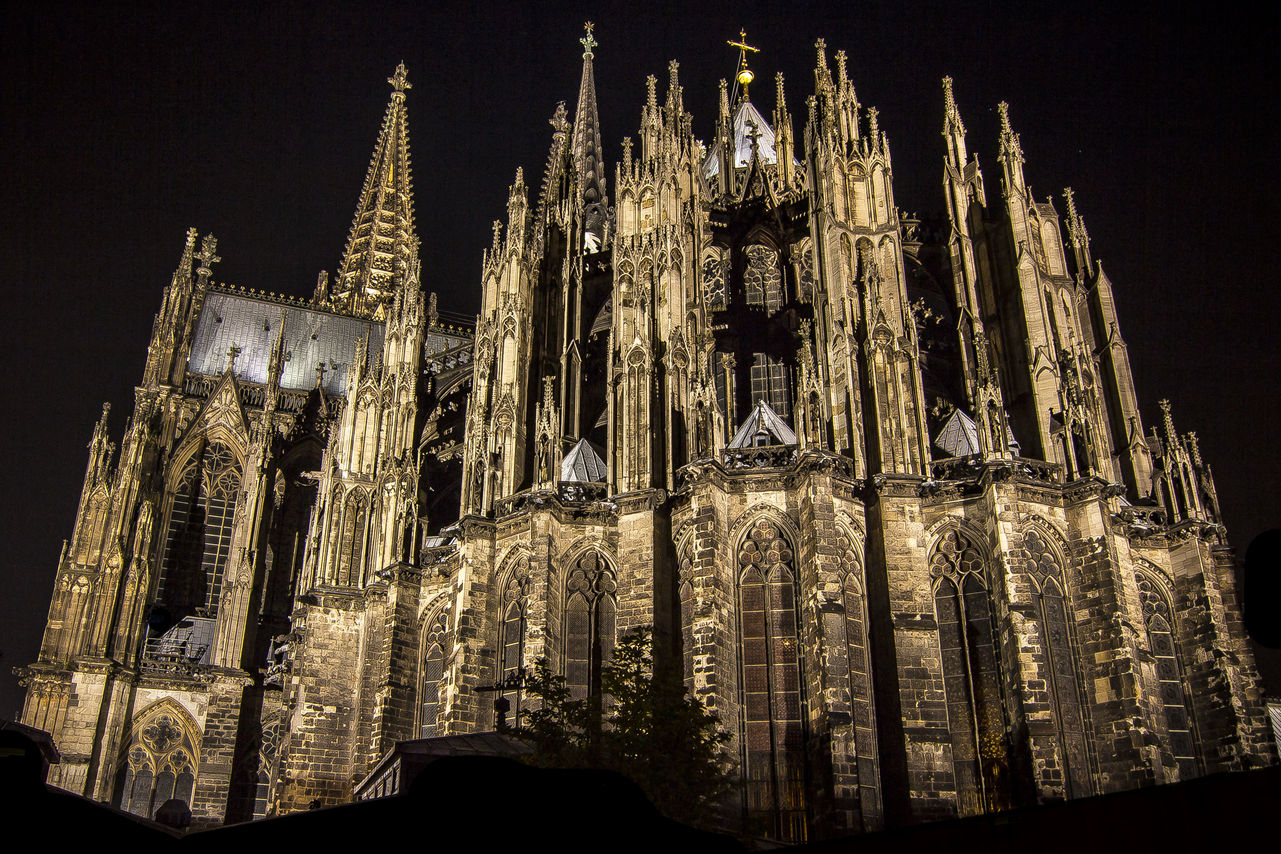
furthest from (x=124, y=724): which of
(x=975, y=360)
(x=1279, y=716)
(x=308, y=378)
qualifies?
(x=1279, y=716)

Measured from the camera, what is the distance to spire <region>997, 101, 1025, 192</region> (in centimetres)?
3422

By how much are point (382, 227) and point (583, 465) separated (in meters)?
47.5

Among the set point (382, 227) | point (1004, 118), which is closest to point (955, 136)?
point (1004, 118)

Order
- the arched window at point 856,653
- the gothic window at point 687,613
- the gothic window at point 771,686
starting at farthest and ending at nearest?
the gothic window at point 687,613, the gothic window at point 771,686, the arched window at point 856,653

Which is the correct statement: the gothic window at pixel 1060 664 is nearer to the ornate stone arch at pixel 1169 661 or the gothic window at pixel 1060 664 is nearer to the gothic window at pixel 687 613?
the ornate stone arch at pixel 1169 661

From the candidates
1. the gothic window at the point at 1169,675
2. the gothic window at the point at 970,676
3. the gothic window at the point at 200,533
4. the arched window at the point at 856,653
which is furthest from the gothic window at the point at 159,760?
the gothic window at the point at 1169,675

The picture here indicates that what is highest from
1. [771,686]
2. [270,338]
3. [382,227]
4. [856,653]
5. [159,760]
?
[382,227]

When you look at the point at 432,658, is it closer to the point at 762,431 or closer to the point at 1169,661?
the point at 762,431

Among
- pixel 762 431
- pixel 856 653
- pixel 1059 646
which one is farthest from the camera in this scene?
pixel 762 431

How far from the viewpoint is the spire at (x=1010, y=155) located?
34.2 m

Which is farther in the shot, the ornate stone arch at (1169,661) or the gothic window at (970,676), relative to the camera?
the ornate stone arch at (1169,661)

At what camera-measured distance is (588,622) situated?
29.5m

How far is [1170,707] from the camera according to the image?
96.7 ft

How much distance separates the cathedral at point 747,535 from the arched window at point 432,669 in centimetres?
15
